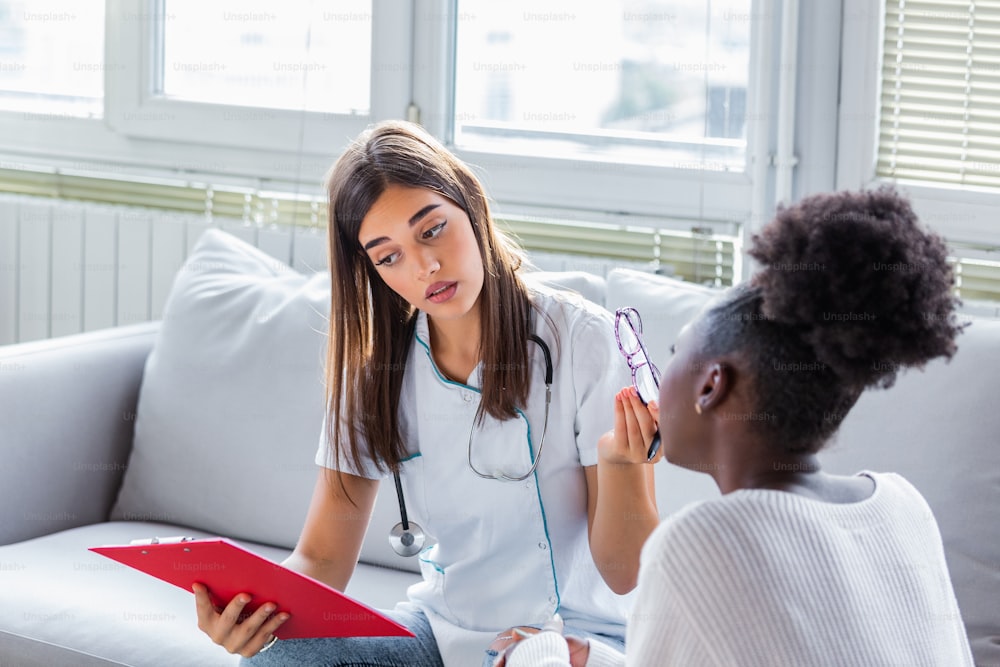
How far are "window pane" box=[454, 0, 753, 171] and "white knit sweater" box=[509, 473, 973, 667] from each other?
1441 millimetres

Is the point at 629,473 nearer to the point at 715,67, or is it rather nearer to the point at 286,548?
the point at 286,548

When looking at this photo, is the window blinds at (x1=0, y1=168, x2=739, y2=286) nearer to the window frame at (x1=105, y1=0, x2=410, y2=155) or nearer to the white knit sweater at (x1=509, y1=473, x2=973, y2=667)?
the window frame at (x1=105, y1=0, x2=410, y2=155)

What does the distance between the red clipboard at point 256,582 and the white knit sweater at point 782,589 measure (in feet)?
1.49

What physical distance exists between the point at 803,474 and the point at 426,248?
67 cm

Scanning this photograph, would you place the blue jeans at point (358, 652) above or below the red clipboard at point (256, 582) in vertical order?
below

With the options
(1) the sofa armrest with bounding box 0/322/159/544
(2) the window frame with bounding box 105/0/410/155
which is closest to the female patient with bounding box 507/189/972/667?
(1) the sofa armrest with bounding box 0/322/159/544

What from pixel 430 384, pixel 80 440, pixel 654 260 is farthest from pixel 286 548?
pixel 654 260

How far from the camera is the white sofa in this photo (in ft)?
5.10

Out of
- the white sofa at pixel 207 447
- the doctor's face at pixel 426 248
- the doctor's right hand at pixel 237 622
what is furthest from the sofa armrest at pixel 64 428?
the doctor's face at pixel 426 248

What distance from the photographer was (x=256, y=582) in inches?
51.1

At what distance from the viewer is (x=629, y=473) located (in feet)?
4.43

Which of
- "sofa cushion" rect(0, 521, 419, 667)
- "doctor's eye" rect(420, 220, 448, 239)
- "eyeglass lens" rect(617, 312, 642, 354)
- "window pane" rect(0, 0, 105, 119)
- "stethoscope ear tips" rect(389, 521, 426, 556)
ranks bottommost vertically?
"sofa cushion" rect(0, 521, 419, 667)

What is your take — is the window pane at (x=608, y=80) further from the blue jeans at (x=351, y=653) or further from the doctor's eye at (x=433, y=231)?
the blue jeans at (x=351, y=653)

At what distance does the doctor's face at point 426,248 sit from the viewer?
144 cm
